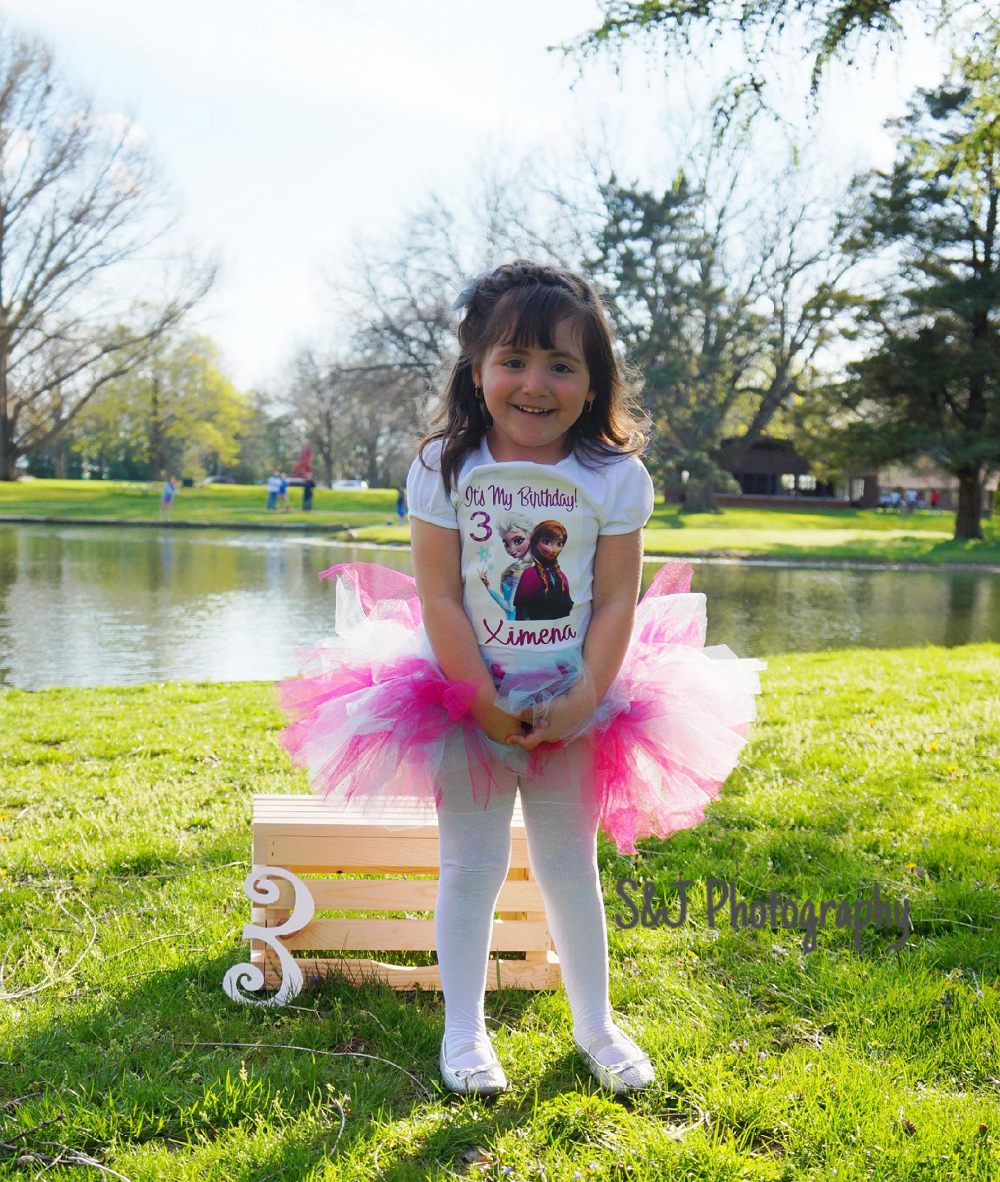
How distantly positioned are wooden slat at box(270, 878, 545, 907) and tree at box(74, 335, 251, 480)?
45.1 m

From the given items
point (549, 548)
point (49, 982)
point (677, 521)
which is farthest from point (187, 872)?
point (677, 521)

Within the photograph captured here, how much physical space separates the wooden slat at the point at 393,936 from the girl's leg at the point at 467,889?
0.37 meters

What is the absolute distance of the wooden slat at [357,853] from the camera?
2.71 metres

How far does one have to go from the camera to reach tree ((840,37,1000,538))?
25.0 m

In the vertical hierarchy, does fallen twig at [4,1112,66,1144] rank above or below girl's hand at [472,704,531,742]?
below

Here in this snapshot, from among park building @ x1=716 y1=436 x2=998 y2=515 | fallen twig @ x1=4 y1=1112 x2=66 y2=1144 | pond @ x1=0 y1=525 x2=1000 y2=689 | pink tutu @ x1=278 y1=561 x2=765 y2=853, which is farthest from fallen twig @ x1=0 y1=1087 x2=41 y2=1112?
park building @ x1=716 y1=436 x2=998 y2=515

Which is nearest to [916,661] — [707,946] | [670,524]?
[707,946]

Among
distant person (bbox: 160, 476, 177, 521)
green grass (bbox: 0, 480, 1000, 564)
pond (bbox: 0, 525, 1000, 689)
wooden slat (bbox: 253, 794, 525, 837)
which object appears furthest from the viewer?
distant person (bbox: 160, 476, 177, 521)

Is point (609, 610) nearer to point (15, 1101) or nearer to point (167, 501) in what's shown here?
point (15, 1101)

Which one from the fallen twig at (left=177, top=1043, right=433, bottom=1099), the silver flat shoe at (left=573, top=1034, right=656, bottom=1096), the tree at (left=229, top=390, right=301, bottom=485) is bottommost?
the fallen twig at (left=177, top=1043, right=433, bottom=1099)

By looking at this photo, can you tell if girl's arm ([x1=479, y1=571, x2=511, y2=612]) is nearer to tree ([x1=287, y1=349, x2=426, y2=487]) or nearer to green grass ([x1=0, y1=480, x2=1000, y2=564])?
green grass ([x1=0, y1=480, x2=1000, y2=564])

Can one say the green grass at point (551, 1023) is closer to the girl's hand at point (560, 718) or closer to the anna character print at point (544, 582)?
the girl's hand at point (560, 718)

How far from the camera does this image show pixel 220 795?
4309 mm

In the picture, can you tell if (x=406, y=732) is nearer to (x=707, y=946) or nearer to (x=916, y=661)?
(x=707, y=946)
